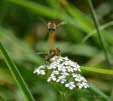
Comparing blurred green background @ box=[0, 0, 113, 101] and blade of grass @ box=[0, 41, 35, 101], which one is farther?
blurred green background @ box=[0, 0, 113, 101]

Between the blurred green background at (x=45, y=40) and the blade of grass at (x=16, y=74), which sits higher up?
the blurred green background at (x=45, y=40)

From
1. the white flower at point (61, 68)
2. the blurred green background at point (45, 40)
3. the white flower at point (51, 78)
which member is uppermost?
the blurred green background at point (45, 40)

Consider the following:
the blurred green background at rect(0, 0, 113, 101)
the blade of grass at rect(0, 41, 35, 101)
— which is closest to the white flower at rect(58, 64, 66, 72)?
the blade of grass at rect(0, 41, 35, 101)

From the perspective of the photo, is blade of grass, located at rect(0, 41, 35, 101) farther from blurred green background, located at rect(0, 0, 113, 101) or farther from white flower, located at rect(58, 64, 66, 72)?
blurred green background, located at rect(0, 0, 113, 101)

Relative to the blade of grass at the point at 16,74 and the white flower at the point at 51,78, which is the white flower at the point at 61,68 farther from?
Answer: the blade of grass at the point at 16,74

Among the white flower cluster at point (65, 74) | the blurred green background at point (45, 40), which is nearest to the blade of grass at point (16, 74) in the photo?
the white flower cluster at point (65, 74)

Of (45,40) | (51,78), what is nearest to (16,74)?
(51,78)
